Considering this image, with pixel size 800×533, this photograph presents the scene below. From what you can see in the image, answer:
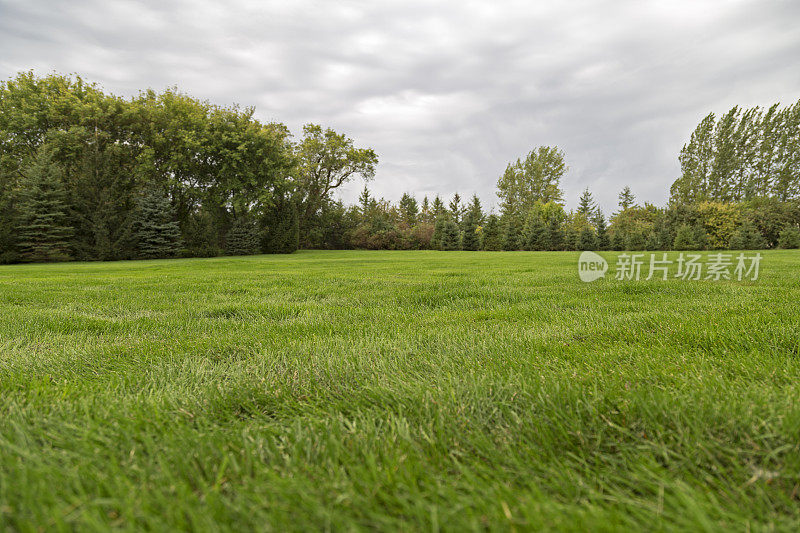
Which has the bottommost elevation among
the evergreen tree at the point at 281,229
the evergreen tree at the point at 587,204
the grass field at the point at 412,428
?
the grass field at the point at 412,428

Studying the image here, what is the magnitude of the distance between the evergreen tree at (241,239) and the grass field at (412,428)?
2386cm

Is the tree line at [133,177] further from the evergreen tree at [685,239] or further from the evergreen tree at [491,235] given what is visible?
the evergreen tree at [685,239]

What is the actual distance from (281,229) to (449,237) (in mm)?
16780

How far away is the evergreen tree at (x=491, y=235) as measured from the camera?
33.1 meters

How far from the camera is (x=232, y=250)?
2391cm

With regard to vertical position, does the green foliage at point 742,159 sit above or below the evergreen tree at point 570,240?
above

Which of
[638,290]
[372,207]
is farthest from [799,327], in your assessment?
[372,207]

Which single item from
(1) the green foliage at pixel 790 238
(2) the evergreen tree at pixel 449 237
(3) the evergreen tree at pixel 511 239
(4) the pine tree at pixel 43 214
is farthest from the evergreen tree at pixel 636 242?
(4) the pine tree at pixel 43 214

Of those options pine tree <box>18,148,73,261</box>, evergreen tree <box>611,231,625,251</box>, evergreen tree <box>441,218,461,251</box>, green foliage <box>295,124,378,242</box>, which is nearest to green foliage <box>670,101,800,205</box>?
evergreen tree <box>611,231,625,251</box>

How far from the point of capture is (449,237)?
3412 centimetres

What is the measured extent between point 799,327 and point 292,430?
2.74 meters

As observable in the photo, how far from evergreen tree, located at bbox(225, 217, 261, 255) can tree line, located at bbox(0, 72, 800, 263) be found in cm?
10

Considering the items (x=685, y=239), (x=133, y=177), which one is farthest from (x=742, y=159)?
(x=133, y=177)

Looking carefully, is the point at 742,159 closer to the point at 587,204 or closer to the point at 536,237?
the point at 587,204
